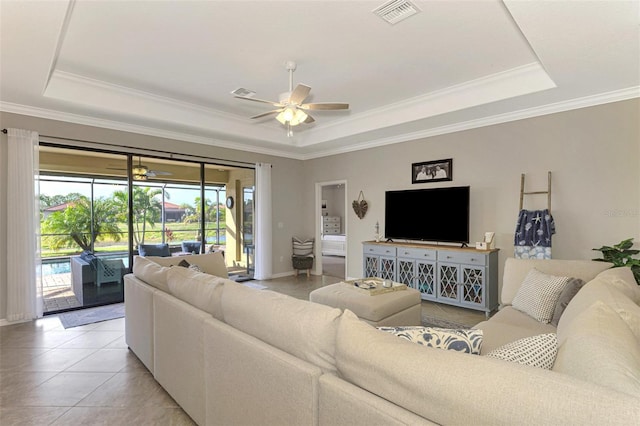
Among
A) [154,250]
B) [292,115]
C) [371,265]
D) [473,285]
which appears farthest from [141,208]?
[473,285]

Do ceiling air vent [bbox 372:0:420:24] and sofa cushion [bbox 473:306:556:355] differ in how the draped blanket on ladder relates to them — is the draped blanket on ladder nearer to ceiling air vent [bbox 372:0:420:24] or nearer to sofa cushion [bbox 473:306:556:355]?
sofa cushion [bbox 473:306:556:355]

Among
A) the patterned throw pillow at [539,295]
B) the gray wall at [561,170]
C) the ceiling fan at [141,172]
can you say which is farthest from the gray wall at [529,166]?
the patterned throw pillow at [539,295]

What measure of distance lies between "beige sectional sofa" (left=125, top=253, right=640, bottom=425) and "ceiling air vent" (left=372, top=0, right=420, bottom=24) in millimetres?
2378

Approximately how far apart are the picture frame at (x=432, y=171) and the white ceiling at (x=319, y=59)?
0.54 meters

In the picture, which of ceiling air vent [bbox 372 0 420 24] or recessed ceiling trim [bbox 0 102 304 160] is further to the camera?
recessed ceiling trim [bbox 0 102 304 160]

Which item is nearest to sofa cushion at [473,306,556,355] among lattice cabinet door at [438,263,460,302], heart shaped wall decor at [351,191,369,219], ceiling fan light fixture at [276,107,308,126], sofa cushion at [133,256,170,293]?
lattice cabinet door at [438,263,460,302]

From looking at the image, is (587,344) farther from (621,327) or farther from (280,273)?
(280,273)

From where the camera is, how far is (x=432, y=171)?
5258mm

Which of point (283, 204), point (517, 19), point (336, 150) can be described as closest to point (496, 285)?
point (517, 19)

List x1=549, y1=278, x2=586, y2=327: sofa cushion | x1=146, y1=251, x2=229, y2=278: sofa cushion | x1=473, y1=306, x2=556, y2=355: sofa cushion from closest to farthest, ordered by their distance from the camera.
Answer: x1=473, y1=306, x2=556, y2=355: sofa cushion → x1=549, y1=278, x2=586, y2=327: sofa cushion → x1=146, y1=251, x2=229, y2=278: sofa cushion

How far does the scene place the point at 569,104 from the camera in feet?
13.0

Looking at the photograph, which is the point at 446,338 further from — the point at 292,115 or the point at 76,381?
the point at 76,381

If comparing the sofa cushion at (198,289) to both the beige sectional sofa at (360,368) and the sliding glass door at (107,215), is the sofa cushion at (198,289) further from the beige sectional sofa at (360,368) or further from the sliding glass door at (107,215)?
the sliding glass door at (107,215)

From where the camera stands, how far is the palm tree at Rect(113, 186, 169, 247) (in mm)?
5113
